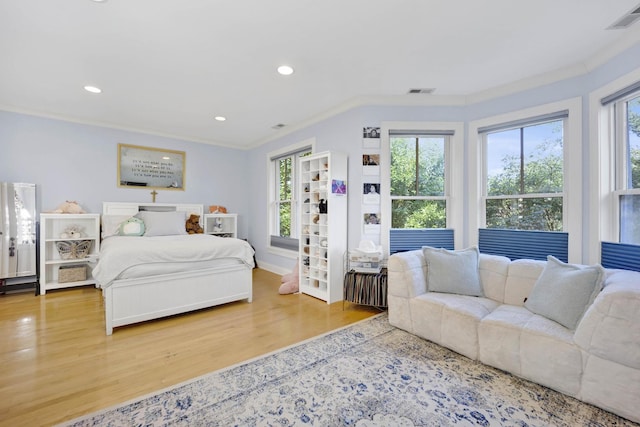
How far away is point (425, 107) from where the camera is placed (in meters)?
3.48

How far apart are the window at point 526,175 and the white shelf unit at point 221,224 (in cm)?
421

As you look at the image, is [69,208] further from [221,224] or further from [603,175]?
[603,175]

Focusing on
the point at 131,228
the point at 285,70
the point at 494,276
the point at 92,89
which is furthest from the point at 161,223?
the point at 494,276

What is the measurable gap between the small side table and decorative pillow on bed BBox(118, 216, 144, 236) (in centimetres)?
304

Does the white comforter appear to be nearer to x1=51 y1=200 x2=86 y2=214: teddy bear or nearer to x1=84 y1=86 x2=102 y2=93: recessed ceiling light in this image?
→ x1=51 y1=200 x2=86 y2=214: teddy bear

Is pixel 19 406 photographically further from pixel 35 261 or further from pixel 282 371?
pixel 35 261

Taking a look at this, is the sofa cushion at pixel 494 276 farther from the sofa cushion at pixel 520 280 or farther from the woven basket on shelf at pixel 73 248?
the woven basket on shelf at pixel 73 248

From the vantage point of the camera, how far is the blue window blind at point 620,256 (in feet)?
7.23

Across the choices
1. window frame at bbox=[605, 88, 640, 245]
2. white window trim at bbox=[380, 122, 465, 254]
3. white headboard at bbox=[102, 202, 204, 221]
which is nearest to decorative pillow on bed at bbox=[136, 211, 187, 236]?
white headboard at bbox=[102, 202, 204, 221]

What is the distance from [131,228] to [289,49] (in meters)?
3.32

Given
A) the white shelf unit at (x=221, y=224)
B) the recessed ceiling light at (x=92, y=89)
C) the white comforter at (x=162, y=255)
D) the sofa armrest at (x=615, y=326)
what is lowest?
the sofa armrest at (x=615, y=326)

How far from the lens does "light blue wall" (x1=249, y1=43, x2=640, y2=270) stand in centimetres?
249

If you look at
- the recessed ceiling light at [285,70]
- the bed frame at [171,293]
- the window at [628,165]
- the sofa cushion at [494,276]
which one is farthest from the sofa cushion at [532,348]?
the recessed ceiling light at [285,70]

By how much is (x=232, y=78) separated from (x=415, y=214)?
2649mm
